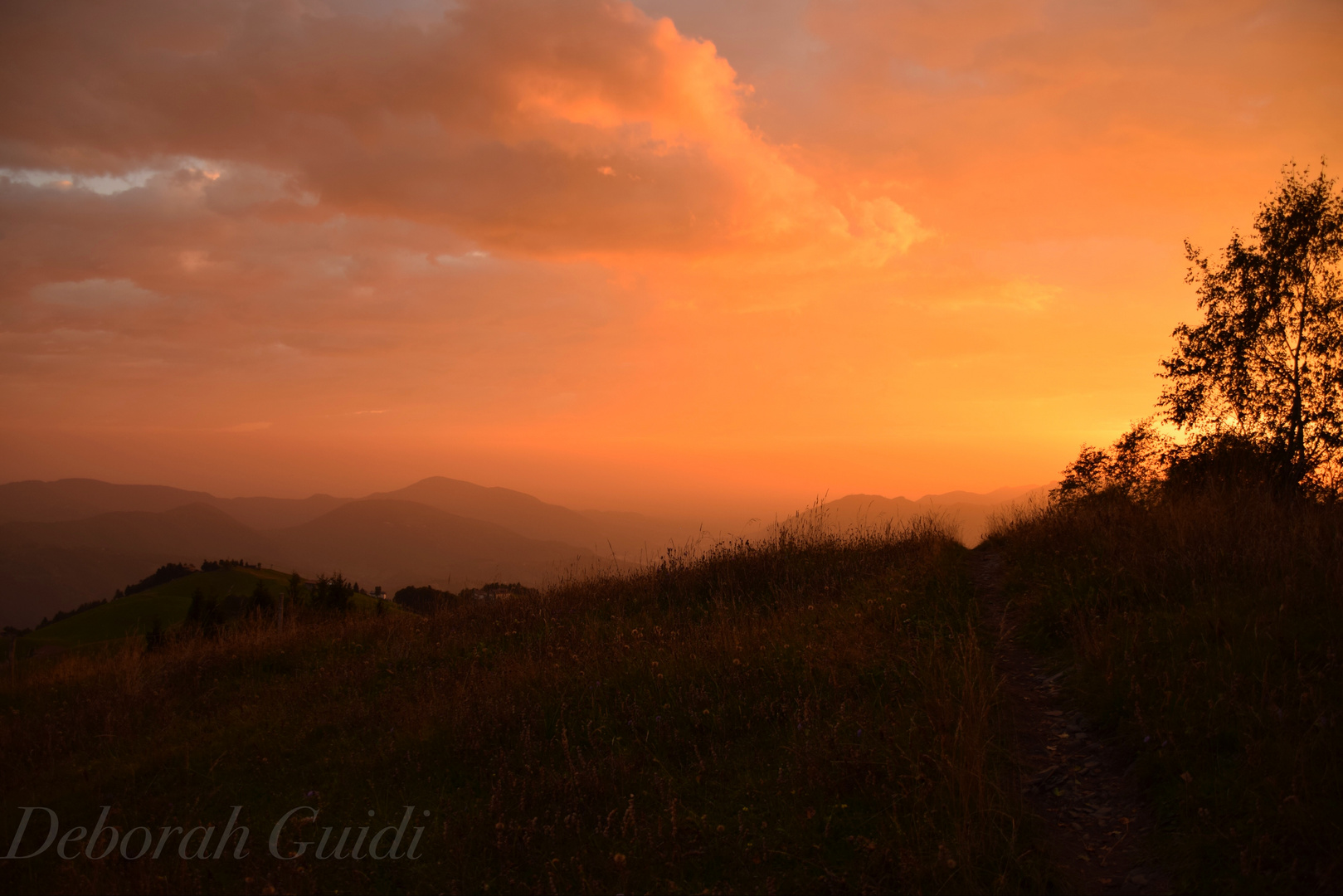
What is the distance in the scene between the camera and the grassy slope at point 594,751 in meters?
4.22

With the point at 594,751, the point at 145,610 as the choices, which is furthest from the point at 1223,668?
the point at 145,610

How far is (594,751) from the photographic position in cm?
589

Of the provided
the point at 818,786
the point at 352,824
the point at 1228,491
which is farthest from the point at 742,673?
the point at 1228,491

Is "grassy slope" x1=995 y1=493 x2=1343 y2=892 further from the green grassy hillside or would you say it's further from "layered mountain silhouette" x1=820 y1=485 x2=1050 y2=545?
the green grassy hillside

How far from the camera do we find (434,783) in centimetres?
575

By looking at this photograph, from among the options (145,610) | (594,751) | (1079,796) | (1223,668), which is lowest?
(145,610)

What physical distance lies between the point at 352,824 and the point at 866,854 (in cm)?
421

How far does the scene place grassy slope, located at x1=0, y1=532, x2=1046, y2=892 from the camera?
13.8 ft

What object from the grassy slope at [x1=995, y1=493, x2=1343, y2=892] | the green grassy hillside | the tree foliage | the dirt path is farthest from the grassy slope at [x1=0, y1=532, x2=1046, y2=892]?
the green grassy hillside

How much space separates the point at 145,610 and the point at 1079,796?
7450 centimetres

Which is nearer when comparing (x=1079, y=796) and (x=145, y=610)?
(x=1079, y=796)

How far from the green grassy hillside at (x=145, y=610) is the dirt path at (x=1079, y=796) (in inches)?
1987

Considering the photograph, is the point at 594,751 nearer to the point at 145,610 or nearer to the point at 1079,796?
the point at 1079,796

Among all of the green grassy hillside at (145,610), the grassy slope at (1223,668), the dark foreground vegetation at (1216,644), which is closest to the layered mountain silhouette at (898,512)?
the dark foreground vegetation at (1216,644)
